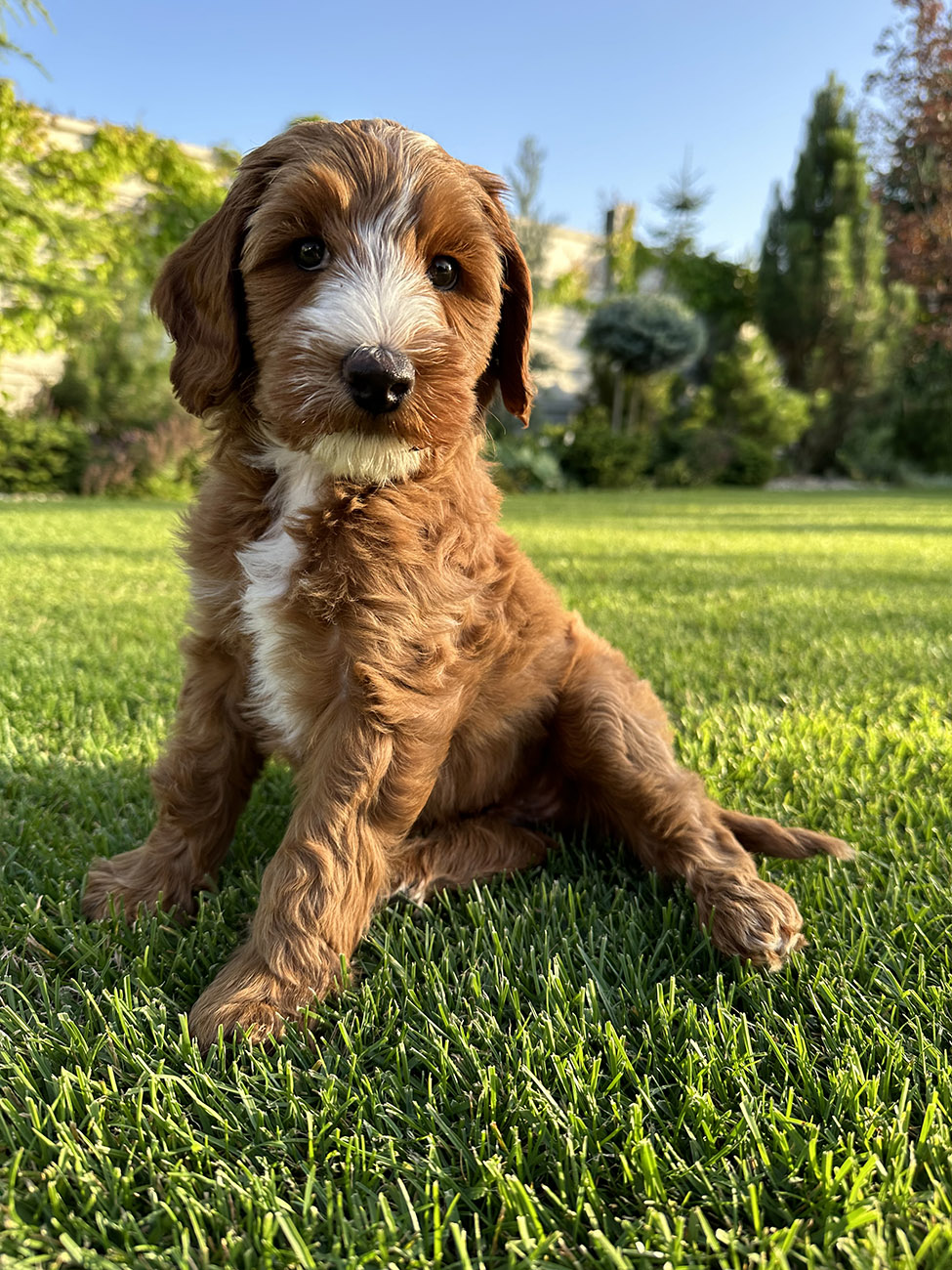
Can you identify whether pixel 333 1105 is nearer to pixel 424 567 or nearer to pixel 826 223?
pixel 424 567

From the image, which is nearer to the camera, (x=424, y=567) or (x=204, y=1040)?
(x=204, y=1040)

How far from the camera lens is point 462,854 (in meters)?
2.15

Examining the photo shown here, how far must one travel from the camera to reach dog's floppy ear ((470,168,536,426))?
2234 mm

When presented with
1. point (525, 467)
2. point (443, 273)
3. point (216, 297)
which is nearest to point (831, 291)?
point (525, 467)

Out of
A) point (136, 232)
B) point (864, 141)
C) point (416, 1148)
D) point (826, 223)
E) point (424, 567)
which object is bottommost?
point (416, 1148)

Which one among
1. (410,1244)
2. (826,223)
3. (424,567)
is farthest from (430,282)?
(826,223)

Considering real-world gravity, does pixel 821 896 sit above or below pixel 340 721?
below

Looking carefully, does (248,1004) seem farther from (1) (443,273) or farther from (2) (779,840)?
(1) (443,273)

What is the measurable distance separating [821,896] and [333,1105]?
4.19 feet

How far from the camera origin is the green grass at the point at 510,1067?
114 cm

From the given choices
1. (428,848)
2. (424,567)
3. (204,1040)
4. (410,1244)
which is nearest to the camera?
(410,1244)

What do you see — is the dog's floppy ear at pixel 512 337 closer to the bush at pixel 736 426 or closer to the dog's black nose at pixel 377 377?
the dog's black nose at pixel 377 377

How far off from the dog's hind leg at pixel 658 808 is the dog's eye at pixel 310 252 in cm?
122

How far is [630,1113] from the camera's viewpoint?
4.35 ft
